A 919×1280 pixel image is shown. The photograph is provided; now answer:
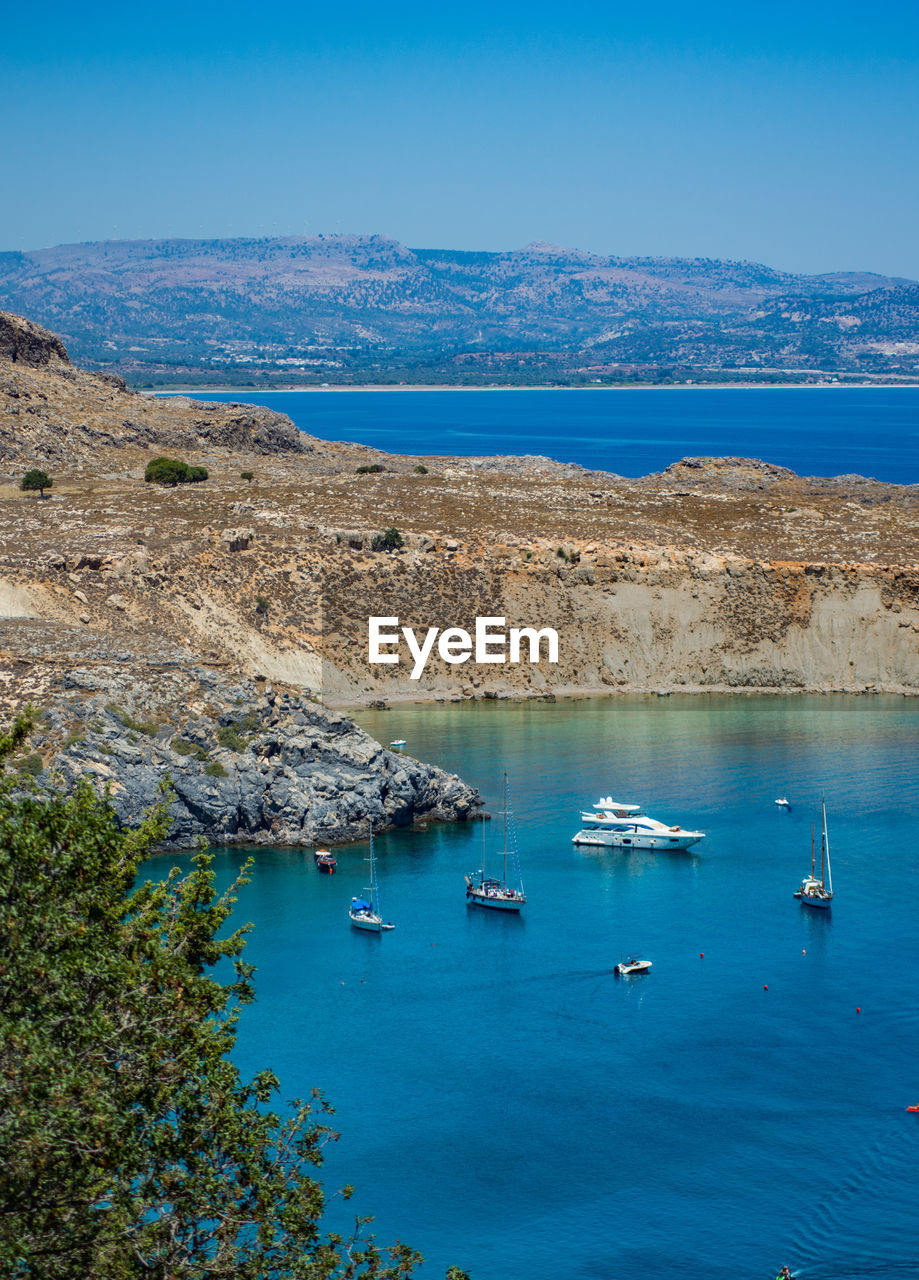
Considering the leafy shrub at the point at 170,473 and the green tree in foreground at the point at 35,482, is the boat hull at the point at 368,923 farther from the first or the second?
the leafy shrub at the point at 170,473

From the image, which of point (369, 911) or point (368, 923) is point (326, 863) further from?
point (368, 923)

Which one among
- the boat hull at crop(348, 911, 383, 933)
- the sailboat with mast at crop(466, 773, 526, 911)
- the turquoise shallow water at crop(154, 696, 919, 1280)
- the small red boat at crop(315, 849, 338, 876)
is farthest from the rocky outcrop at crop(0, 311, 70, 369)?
the boat hull at crop(348, 911, 383, 933)

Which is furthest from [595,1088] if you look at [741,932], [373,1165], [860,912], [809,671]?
[809,671]

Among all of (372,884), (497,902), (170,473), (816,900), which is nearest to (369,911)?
(372,884)

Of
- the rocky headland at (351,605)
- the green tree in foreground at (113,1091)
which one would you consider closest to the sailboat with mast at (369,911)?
the rocky headland at (351,605)

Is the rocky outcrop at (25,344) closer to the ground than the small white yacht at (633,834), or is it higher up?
higher up
